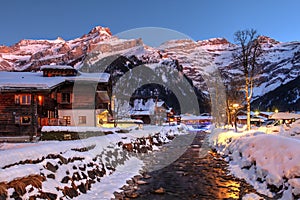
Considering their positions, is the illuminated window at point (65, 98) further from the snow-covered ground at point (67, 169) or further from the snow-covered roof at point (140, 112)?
the snow-covered roof at point (140, 112)

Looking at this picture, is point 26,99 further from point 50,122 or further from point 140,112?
point 140,112

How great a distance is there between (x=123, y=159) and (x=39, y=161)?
479 inches

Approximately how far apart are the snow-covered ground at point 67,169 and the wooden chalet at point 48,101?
1517cm

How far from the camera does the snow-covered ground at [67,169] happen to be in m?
10.2

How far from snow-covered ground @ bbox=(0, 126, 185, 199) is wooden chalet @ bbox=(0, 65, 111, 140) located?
1517 centimetres

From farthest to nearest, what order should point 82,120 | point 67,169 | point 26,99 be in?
point 82,120, point 26,99, point 67,169

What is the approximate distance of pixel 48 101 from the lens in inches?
1574

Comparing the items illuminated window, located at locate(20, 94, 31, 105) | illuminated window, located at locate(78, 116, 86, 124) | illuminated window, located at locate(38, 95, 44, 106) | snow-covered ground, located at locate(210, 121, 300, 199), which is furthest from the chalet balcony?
snow-covered ground, located at locate(210, 121, 300, 199)

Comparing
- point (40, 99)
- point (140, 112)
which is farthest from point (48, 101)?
point (140, 112)

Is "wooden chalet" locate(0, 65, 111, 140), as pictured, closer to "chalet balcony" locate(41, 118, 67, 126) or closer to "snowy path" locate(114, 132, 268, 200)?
"chalet balcony" locate(41, 118, 67, 126)

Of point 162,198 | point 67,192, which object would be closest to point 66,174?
point 67,192

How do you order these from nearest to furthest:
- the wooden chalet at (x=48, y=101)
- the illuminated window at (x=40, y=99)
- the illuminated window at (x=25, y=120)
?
the wooden chalet at (x=48, y=101) → the illuminated window at (x=25, y=120) → the illuminated window at (x=40, y=99)

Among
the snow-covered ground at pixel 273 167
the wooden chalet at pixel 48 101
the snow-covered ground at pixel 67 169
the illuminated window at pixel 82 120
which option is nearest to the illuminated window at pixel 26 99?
the wooden chalet at pixel 48 101

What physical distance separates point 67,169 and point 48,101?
28.6 metres
